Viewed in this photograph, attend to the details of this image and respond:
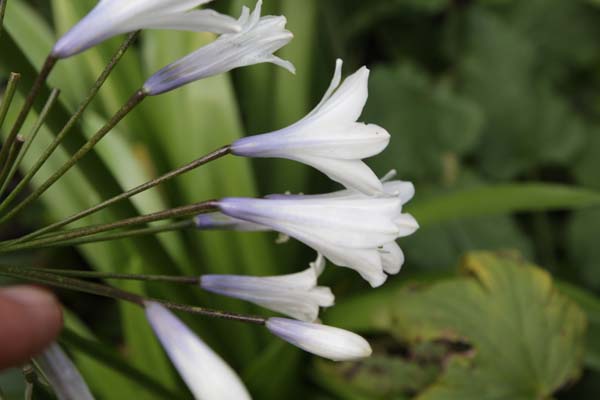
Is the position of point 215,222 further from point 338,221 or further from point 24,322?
point 24,322

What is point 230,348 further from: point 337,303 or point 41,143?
point 41,143

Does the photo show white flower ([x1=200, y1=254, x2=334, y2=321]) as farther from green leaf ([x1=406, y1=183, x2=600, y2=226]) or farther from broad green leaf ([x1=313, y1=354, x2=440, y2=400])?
green leaf ([x1=406, y1=183, x2=600, y2=226])

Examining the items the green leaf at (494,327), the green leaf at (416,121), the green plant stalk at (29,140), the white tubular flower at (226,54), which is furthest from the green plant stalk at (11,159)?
the green leaf at (416,121)

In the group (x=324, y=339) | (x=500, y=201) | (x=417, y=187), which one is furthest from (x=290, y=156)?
(x=417, y=187)

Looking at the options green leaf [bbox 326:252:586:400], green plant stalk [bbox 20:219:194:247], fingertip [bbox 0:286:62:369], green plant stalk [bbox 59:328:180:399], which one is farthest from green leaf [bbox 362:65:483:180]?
fingertip [bbox 0:286:62:369]

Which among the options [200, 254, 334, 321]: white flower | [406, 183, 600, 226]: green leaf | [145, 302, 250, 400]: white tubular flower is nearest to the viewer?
[145, 302, 250, 400]: white tubular flower

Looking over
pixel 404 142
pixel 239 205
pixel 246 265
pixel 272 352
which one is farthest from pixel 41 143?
pixel 239 205
